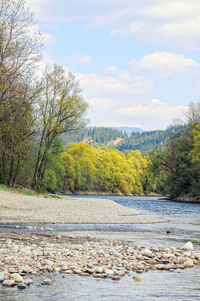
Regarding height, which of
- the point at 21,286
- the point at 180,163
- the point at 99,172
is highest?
the point at 180,163

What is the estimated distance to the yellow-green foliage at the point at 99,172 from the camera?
110 metres

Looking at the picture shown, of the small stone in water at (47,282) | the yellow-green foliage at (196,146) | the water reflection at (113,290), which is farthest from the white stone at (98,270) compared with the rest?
the yellow-green foliage at (196,146)

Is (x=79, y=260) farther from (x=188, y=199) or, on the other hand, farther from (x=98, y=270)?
(x=188, y=199)

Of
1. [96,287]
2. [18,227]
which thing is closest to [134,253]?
[96,287]

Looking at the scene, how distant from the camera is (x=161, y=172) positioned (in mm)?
84375

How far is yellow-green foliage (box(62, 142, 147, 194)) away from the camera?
110 m

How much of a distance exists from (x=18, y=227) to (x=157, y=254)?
28.4ft

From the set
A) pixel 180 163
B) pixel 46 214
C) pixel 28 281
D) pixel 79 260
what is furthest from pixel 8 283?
pixel 180 163

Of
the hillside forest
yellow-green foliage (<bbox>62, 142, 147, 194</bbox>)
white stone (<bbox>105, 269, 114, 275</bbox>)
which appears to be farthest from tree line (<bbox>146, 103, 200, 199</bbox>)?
white stone (<bbox>105, 269, 114, 275</bbox>)

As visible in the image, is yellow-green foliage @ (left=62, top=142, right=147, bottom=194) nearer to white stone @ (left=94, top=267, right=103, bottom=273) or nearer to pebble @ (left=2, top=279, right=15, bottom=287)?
white stone @ (left=94, top=267, right=103, bottom=273)

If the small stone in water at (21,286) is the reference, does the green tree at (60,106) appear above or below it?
above

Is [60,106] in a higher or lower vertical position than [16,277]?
higher

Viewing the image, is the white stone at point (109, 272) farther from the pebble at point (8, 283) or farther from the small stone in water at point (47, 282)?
the pebble at point (8, 283)

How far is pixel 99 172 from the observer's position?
4779 inches
